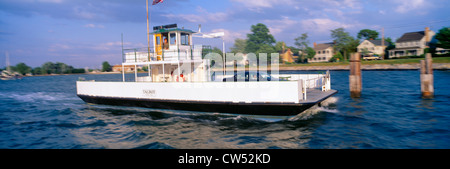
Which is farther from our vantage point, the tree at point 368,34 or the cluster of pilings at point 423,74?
the tree at point 368,34

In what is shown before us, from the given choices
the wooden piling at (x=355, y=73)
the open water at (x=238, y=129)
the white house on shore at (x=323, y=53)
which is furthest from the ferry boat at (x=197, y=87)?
the white house on shore at (x=323, y=53)

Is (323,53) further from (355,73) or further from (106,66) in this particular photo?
(106,66)

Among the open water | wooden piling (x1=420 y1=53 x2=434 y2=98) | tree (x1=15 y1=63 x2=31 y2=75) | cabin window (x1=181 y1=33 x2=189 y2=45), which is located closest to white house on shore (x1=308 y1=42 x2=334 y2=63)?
wooden piling (x1=420 y1=53 x2=434 y2=98)

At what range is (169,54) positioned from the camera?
12.6 meters

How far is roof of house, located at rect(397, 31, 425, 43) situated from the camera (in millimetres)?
57850

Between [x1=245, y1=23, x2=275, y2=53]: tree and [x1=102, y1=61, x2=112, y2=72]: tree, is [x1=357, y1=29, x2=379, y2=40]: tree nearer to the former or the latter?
[x1=245, y1=23, x2=275, y2=53]: tree

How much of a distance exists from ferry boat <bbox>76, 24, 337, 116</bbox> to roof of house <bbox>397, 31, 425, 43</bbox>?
2359 inches

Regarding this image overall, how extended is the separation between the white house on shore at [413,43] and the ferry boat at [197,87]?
5757 centimetres

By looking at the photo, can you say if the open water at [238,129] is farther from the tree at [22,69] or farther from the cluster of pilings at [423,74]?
the tree at [22,69]

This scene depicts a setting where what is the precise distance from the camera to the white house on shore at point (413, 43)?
56438 millimetres
